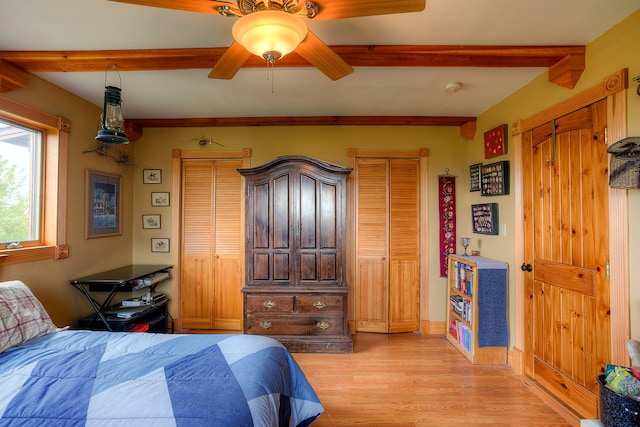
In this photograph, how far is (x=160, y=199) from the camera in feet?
12.1

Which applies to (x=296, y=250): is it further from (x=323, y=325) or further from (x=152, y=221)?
(x=152, y=221)

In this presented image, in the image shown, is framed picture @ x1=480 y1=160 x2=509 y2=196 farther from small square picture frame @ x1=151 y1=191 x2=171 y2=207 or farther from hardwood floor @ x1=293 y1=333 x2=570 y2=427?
small square picture frame @ x1=151 y1=191 x2=171 y2=207

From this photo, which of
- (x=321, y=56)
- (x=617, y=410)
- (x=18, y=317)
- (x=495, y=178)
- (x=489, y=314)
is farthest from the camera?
(x=495, y=178)

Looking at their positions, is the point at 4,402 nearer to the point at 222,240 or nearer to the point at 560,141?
the point at 222,240

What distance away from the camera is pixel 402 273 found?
3594 millimetres

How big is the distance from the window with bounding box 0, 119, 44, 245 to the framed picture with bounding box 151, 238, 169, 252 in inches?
46.5

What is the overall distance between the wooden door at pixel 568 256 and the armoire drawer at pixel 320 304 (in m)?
1.72

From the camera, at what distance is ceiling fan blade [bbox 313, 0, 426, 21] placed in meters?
1.17

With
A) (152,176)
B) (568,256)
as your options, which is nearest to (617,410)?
(568,256)

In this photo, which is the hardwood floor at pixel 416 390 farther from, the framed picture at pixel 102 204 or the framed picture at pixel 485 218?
the framed picture at pixel 102 204

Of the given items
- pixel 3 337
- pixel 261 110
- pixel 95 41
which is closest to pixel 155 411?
pixel 3 337

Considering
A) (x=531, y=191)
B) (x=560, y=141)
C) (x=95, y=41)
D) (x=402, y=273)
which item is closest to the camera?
(x=95, y=41)

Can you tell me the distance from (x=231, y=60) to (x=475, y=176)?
2858mm

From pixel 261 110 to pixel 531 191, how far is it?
275 cm
